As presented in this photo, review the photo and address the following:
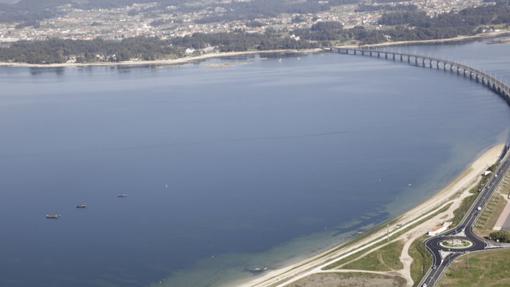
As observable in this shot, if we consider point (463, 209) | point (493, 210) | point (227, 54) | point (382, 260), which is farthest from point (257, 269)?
point (227, 54)

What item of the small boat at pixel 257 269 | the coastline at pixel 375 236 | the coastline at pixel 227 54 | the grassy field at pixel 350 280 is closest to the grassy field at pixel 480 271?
the grassy field at pixel 350 280

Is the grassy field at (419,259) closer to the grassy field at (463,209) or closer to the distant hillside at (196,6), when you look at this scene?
the grassy field at (463,209)

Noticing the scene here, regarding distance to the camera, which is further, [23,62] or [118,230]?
[23,62]

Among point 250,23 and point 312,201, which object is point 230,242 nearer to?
point 312,201

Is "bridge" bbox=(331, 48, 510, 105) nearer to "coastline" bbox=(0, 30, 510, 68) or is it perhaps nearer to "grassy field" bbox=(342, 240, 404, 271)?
"coastline" bbox=(0, 30, 510, 68)

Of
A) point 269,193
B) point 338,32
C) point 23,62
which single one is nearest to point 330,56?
point 338,32

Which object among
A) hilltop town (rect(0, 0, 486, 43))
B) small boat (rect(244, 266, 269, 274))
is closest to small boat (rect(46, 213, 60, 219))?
small boat (rect(244, 266, 269, 274))

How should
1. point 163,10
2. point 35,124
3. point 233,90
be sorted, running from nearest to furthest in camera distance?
point 35,124 < point 233,90 < point 163,10
